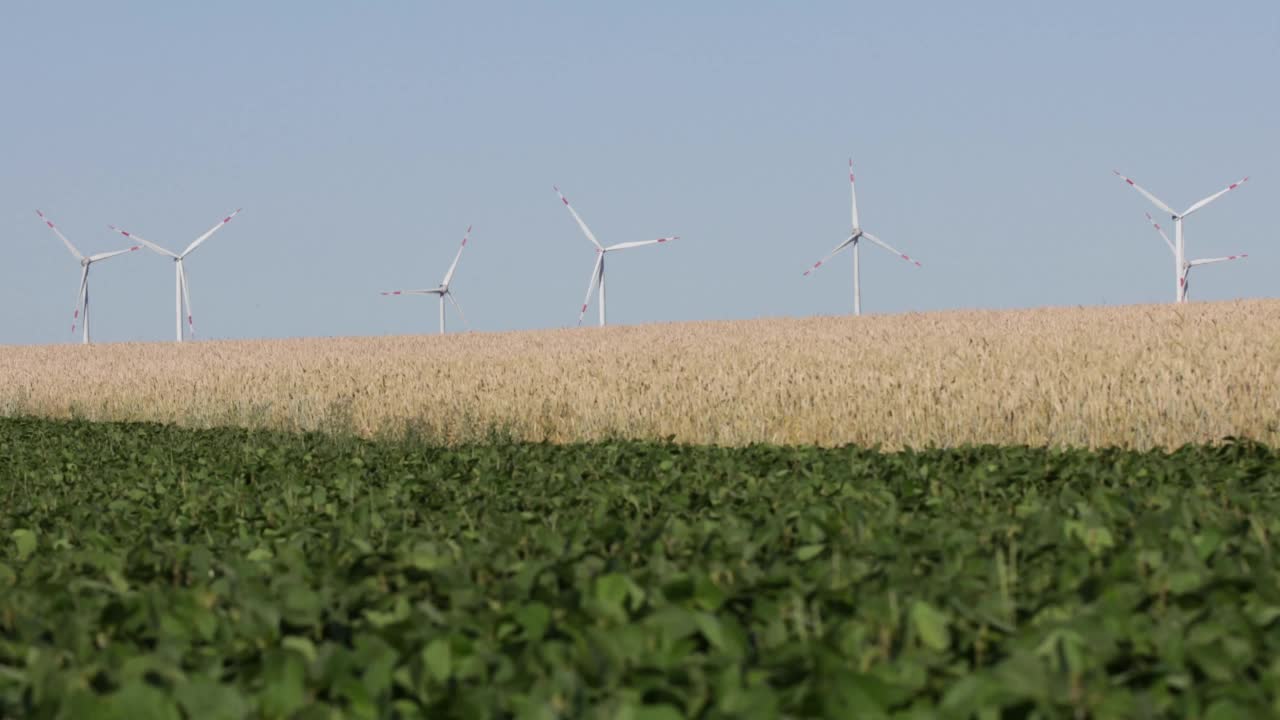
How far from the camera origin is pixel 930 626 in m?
3.96

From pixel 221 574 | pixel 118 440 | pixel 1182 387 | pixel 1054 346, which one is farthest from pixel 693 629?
pixel 1054 346

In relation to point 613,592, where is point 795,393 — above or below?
above

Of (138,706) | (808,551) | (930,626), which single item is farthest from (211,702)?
(808,551)

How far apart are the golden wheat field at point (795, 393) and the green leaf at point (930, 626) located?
961cm

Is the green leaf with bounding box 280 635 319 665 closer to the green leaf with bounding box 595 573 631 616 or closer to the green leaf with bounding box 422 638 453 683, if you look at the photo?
the green leaf with bounding box 422 638 453 683

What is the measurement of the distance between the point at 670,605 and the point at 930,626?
0.89 metres

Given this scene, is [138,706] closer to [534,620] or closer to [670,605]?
[534,620]

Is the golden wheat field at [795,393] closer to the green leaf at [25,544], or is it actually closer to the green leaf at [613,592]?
the green leaf at [613,592]

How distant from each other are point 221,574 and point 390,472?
5381mm

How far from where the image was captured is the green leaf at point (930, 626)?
3910mm

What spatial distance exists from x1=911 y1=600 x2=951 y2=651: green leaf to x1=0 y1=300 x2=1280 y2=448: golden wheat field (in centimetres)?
961

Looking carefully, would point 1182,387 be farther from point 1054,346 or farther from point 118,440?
point 118,440

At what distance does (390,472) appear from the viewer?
11414 millimetres

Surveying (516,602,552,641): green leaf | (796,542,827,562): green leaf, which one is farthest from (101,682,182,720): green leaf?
(796,542,827,562): green leaf
